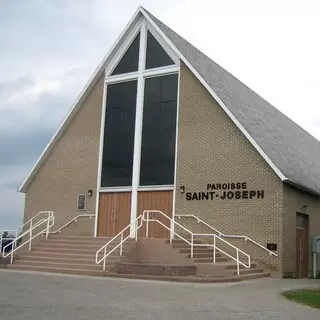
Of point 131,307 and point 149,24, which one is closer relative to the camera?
point 131,307

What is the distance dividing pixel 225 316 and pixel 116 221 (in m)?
14.3

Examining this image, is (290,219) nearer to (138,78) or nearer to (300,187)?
(300,187)

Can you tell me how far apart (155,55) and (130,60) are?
1306mm

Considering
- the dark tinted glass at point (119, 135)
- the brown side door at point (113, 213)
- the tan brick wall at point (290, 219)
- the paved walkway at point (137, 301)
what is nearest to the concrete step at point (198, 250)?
the tan brick wall at point (290, 219)

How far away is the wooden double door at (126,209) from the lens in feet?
74.2

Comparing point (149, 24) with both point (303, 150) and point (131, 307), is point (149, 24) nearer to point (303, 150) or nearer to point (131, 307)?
point (303, 150)

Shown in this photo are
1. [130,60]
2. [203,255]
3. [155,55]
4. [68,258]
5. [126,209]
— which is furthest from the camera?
[130,60]

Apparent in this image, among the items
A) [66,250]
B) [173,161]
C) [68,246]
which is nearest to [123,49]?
[173,161]

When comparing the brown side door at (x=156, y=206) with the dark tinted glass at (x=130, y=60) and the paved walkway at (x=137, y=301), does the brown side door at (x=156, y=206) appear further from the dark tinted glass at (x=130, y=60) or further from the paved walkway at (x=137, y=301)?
the paved walkway at (x=137, y=301)

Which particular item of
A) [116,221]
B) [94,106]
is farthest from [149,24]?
[116,221]

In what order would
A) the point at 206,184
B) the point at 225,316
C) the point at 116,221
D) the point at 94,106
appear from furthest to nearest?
the point at 94,106 < the point at 116,221 < the point at 206,184 < the point at 225,316

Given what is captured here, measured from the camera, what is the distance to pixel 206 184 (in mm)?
21828

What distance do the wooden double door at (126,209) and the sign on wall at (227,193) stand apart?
1251 millimetres

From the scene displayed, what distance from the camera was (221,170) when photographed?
21641mm
